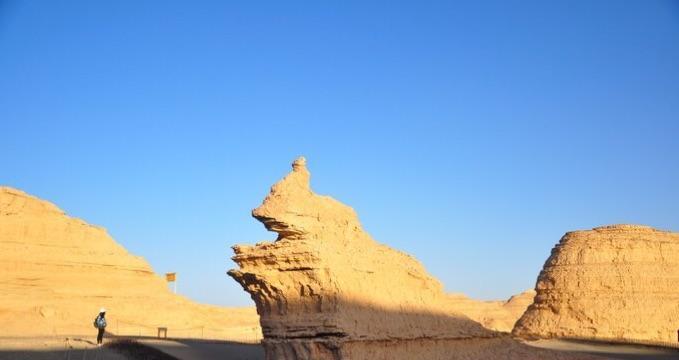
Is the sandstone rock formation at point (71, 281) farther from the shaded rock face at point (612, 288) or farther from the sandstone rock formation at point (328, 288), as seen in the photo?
the sandstone rock formation at point (328, 288)

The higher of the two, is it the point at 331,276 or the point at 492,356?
the point at 331,276

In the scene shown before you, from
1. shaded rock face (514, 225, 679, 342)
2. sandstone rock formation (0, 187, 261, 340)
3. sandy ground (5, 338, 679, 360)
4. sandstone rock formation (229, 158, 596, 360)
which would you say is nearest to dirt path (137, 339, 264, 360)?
sandy ground (5, 338, 679, 360)

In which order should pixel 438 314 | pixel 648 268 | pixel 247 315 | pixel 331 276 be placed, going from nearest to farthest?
1. pixel 331 276
2. pixel 438 314
3. pixel 648 268
4. pixel 247 315

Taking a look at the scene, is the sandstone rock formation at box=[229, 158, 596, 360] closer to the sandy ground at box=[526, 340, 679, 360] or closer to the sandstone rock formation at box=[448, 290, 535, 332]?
the sandy ground at box=[526, 340, 679, 360]

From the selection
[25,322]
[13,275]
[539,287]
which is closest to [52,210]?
[13,275]

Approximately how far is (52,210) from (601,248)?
28818mm

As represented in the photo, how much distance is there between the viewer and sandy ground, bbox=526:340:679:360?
3019cm

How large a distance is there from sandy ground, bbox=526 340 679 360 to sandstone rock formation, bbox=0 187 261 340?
1794cm

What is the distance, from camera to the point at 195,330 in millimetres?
44281

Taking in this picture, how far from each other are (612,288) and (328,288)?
2173cm

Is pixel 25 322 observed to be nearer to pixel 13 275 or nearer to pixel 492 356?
pixel 13 275

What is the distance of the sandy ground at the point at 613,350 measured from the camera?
3019 centimetres

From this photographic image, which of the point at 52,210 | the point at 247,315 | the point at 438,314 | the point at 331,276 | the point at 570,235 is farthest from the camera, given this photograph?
the point at 247,315

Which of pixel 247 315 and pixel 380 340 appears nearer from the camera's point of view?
pixel 380 340
